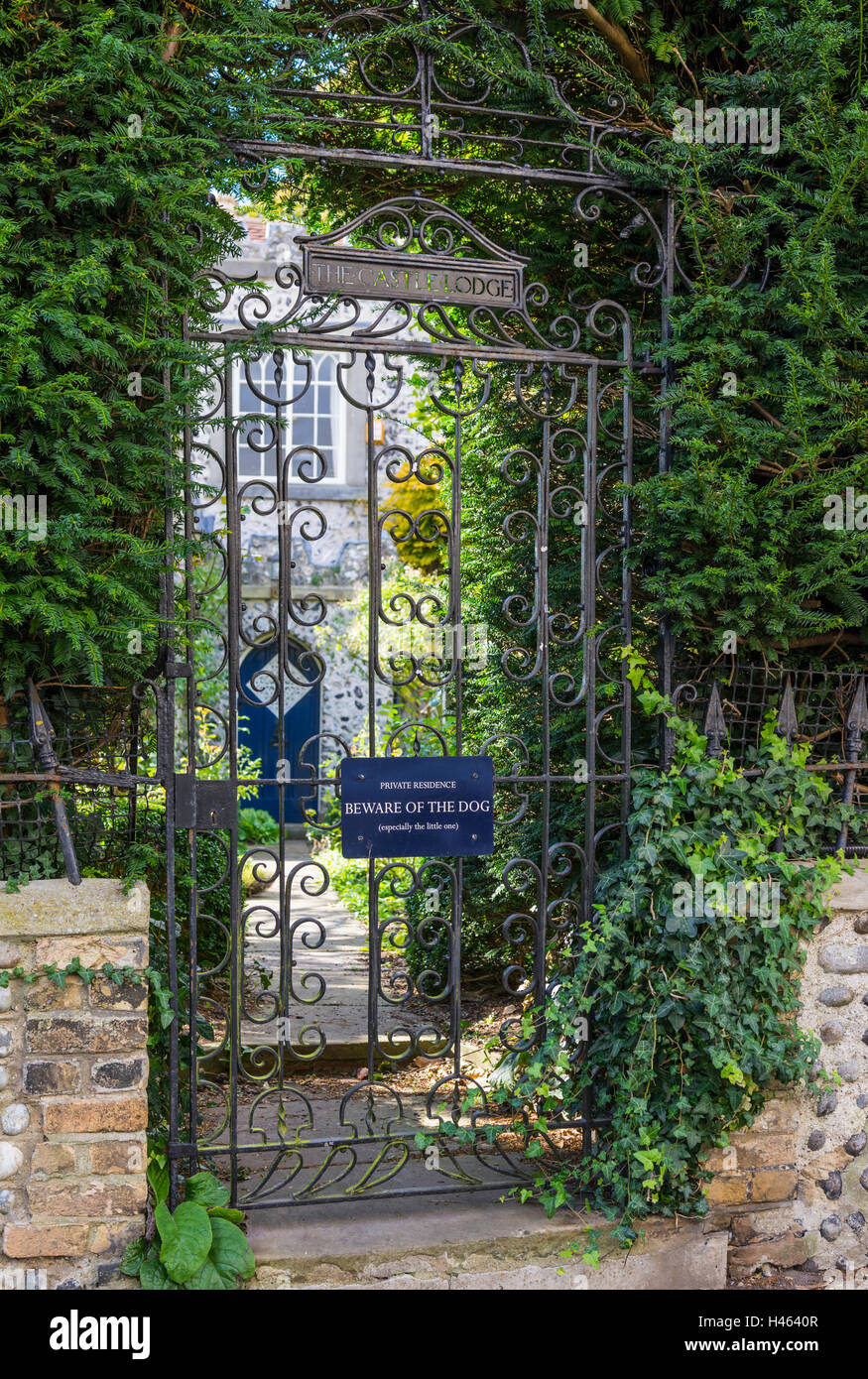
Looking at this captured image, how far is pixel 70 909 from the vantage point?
9.14ft

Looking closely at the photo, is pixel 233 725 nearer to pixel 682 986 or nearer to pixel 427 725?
pixel 427 725

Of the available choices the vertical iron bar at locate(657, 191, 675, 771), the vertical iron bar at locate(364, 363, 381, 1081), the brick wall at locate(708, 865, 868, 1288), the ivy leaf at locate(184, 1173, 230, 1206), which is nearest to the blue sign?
the vertical iron bar at locate(364, 363, 381, 1081)

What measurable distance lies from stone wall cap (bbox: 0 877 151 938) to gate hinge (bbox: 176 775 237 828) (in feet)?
0.97

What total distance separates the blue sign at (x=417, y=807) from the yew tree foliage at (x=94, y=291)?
0.75 m

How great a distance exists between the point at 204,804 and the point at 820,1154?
89.3 inches

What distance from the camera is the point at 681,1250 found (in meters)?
3.27

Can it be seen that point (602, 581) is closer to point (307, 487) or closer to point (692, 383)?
point (692, 383)

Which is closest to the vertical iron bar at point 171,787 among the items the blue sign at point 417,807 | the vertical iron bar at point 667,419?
the blue sign at point 417,807

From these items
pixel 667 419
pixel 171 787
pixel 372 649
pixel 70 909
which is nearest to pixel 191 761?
pixel 171 787

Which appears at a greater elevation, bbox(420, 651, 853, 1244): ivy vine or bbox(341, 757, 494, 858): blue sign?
bbox(341, 757, 494, 858): blue sign

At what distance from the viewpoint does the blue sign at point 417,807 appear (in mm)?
3258

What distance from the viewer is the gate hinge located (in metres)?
3.08

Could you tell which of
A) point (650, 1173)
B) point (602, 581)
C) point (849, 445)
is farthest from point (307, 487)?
point (650, 1173)

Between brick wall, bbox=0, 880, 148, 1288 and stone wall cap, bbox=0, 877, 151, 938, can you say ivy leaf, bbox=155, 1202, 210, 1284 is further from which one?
stone wall cap, bbox=0, 877, 151, 938
